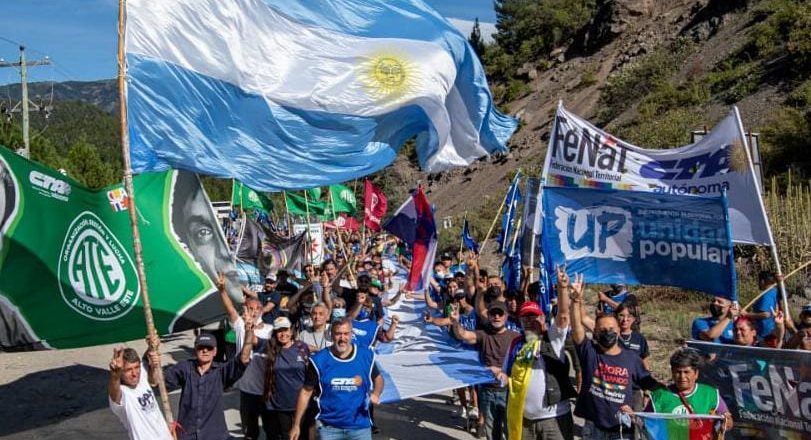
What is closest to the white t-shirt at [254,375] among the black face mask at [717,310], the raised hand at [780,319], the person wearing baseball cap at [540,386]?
the person wearing baseball cap at [540,386]

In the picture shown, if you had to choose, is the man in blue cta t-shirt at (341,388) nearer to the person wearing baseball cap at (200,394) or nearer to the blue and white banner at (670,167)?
the person wearing baseball cap at (200,394)

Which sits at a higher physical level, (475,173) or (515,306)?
(475,173)

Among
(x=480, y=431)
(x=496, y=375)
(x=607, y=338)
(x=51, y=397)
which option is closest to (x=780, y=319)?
(x=607, y=338)

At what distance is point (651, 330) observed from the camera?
13117 mm

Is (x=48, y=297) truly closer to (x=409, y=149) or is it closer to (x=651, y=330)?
(x=651, y=330)

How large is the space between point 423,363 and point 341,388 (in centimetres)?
309

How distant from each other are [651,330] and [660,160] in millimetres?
5374

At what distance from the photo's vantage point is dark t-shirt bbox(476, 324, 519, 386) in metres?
6.89

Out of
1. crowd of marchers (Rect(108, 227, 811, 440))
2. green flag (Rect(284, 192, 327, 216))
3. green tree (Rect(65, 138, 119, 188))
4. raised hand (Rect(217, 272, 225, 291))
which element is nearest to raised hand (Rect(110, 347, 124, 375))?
crowd of marchers (Rect(108, 227, 811, 440))

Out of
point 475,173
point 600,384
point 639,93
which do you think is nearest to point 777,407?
point 600,384

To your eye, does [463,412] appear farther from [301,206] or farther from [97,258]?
[301,206]

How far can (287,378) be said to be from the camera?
6.48m

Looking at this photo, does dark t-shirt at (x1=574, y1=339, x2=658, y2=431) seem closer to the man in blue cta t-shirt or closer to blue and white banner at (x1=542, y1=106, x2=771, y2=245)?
the man in blue cta t-shirt

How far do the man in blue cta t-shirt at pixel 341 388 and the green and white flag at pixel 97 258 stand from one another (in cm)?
82
